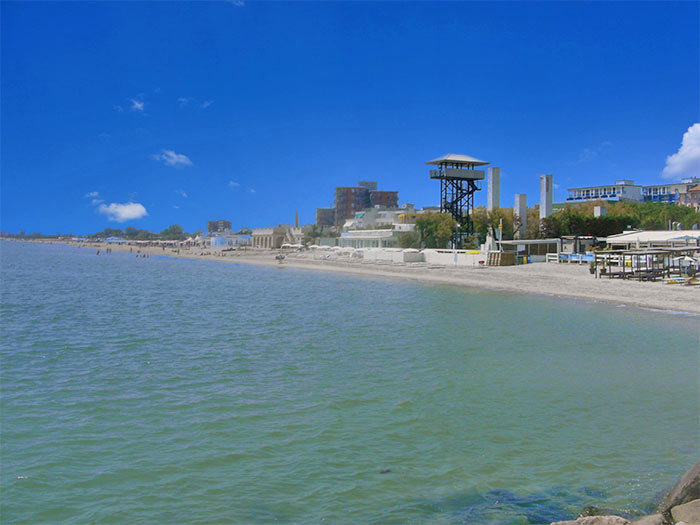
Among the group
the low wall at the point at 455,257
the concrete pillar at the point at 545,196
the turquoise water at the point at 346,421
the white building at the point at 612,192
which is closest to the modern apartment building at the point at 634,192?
the white building at the point at 612,192

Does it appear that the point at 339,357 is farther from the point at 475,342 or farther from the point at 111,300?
the point at 111,300

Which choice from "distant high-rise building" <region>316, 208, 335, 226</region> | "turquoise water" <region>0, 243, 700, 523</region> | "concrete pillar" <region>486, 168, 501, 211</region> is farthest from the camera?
"distant high-rise building" <region>316, 208, 335, 226</region>

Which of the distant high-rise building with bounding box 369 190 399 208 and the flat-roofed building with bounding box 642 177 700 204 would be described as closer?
the flat-roofed building with bounding box 642 177 700 204

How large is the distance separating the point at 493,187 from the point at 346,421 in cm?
7425

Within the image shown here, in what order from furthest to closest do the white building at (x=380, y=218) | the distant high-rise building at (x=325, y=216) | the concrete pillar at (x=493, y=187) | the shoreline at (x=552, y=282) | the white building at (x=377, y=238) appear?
the distant high-rise building at (x=325, y=216)
the white building at (x=380, y=218)
the white building at (x=377, y=238)
the concrete pillar at (x=493, y=187)
the shoreline at (x=552, y=282)

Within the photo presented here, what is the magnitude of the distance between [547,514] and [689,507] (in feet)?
5.73

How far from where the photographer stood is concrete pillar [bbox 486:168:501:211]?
7994 centimetres

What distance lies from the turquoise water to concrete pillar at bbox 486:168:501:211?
193 feet

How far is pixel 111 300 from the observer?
3541cm

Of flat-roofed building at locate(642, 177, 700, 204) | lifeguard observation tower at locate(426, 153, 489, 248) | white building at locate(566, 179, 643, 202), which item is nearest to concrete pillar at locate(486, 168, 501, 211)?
lifeguard observation tower at locate(426, 153, 489, 248)

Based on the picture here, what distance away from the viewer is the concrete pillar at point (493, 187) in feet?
262

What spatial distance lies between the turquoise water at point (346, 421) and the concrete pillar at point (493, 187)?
193ft

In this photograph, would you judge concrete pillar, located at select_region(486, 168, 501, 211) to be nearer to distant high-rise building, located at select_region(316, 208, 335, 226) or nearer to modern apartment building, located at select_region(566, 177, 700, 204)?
modern apartment building, located at select_region(566, 177, 700, 204)

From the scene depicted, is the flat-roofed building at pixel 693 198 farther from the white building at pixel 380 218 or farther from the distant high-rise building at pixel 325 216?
the distant high-rise building at pixel 325 216
